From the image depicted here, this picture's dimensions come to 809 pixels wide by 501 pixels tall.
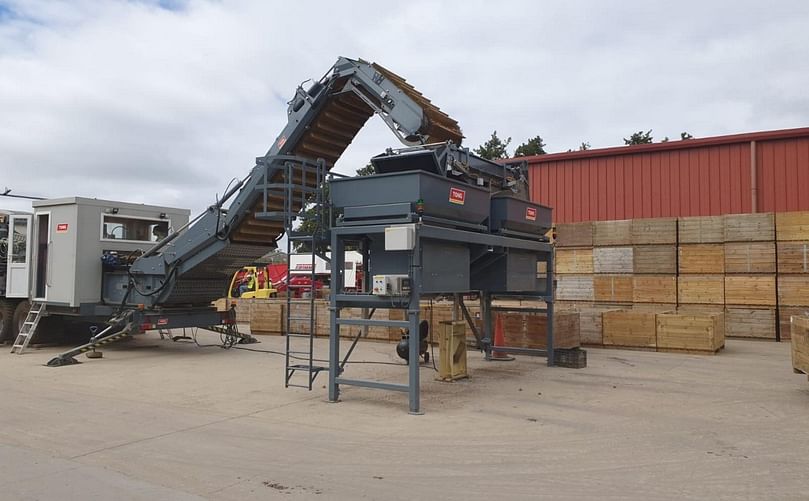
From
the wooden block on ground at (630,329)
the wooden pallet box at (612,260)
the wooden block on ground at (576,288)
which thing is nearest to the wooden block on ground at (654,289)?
the wooden pallet box at (612,260)

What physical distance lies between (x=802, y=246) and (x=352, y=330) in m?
11.8

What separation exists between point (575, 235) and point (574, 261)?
795 mm

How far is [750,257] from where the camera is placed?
1716 cm

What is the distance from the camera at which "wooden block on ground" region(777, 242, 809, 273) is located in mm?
16609

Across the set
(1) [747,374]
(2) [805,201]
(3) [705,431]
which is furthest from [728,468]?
(2) [805,201]

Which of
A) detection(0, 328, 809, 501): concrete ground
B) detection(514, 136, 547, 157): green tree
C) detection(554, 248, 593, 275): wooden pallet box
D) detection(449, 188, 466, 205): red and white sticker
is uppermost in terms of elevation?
detection(514, 136, 547, 157): green tree

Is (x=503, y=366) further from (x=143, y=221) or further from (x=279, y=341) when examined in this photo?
(x=143, y=221)

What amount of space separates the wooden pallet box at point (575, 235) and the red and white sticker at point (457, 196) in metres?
11.0

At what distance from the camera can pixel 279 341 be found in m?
17.3

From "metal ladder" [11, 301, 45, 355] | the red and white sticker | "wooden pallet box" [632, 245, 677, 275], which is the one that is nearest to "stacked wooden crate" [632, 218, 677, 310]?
"wooden pallet box" [632, 245, 677, 275]

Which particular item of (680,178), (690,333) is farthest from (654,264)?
(690,333)

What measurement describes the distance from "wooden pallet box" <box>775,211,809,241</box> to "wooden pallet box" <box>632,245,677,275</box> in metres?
2.59

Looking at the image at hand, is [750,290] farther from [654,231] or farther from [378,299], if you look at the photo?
[378,299]

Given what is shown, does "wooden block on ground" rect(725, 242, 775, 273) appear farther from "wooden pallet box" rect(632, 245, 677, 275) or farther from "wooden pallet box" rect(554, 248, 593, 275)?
"wooden pallet box" rect(554, 248, 593, 275)
